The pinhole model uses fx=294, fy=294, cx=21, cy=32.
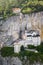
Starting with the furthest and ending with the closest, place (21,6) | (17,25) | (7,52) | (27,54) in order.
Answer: (21,6) < (17,25) < (7,52) < (27,54)

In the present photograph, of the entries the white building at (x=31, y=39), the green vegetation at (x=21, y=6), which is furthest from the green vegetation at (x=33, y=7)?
the white building at (x=31, y=39)

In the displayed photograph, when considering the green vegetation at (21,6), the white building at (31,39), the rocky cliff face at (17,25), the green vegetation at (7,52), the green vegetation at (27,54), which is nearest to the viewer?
the green vegetation at (27,54)

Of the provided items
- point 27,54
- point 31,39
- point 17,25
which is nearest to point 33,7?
point 17,25

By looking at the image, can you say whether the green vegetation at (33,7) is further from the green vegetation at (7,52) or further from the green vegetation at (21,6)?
the green vegetation at (7,52)

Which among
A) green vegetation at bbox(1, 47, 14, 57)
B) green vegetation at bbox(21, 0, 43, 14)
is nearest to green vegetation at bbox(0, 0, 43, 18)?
green vegetation at bbox(21, 0, 43, 14)

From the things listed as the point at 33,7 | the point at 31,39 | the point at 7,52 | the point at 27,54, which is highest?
the point at 33,7

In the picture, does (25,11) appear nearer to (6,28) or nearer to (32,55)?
(6,28)

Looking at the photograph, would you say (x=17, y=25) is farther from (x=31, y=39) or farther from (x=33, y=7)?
(x=31, y=39)

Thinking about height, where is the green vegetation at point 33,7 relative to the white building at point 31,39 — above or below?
above
